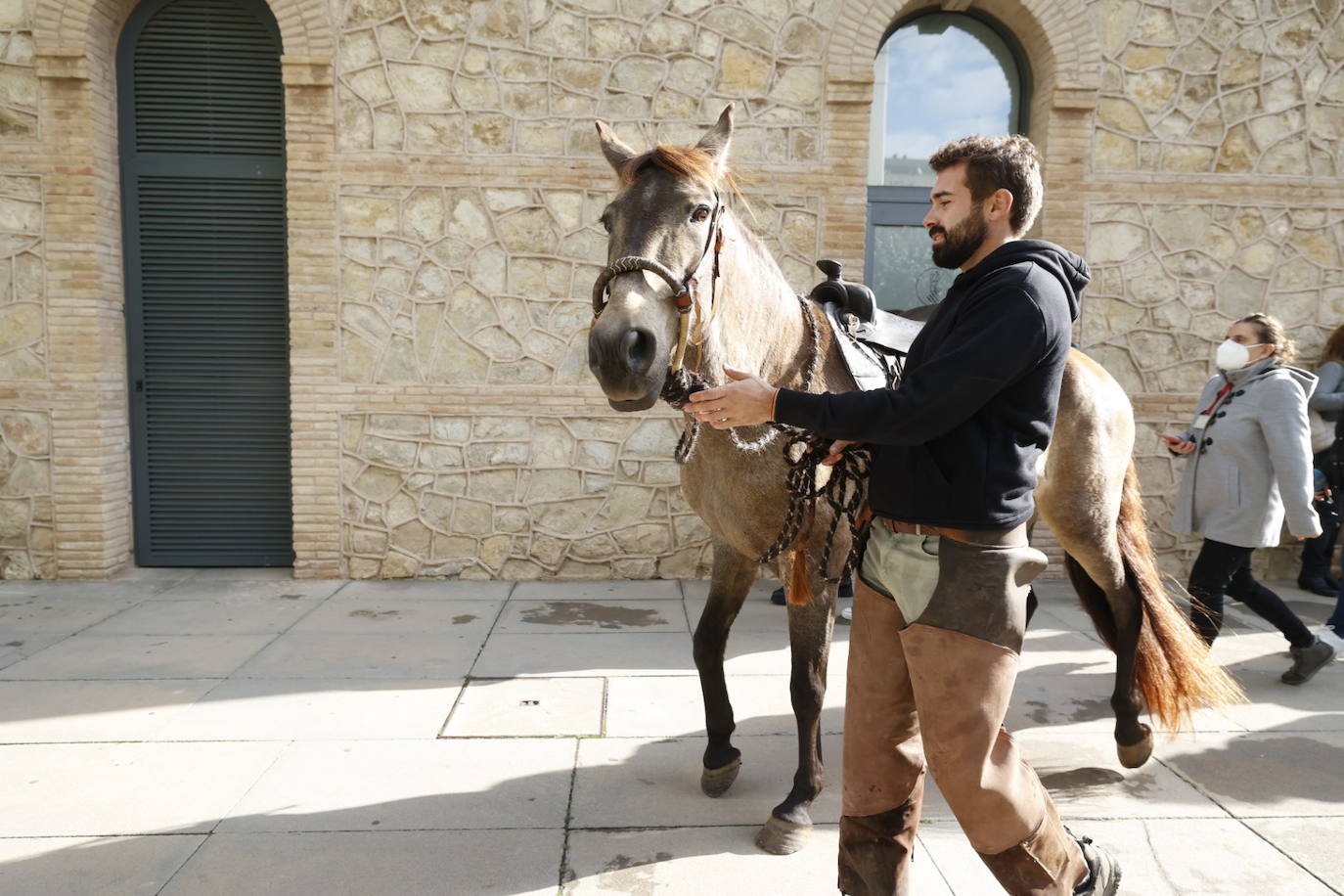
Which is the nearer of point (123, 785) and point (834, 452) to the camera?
point (834, 452)

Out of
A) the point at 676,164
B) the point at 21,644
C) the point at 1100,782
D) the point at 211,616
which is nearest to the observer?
the point at 676,164

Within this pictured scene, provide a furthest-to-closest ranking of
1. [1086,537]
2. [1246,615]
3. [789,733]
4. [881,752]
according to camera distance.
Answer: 1. [1246,615]
2. [789,733]
3. [1086,537]
4. [881,752]

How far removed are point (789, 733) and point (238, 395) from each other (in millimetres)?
5045

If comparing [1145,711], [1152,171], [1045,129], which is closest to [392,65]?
[1045,129]

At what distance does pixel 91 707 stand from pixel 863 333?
3739 mm

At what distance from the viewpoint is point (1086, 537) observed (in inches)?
129

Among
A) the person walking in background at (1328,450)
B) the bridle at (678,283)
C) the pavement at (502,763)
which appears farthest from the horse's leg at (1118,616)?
the person walking in background at (1328,450)

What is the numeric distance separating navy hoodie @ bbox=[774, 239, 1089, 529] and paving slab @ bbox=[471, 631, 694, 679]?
2.68 m

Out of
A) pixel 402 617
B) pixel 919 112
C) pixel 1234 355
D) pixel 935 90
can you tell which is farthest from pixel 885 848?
pixel 935 90

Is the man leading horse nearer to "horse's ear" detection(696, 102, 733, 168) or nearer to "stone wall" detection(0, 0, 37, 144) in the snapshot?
"horse's ear" detection(696, 102, 733, 168)

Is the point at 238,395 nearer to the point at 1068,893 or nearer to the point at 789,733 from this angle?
the point at 789,733

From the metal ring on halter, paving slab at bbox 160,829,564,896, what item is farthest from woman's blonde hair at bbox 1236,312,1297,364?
paving slab at bbox 160,829,564,896

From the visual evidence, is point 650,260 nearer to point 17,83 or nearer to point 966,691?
point 966,691

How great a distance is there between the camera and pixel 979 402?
1.63 metres
